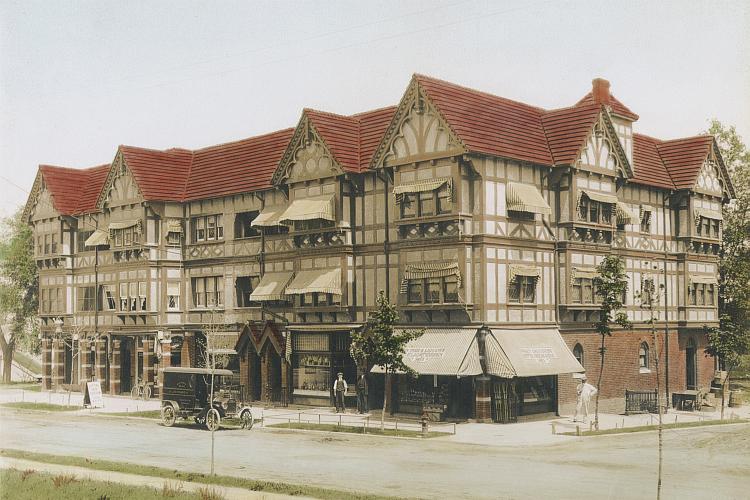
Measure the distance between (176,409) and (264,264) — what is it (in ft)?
44.1

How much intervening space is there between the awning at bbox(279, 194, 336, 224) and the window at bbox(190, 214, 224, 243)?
28.0 feet

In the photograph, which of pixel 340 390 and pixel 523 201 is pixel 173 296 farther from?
pixel 523 201

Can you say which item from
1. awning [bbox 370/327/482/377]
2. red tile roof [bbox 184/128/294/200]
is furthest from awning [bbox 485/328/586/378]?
red tile roof [bbox 184/128/294/200]

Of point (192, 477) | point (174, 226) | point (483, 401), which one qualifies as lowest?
point (192, 477)

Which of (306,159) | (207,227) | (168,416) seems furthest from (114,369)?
(306,159)

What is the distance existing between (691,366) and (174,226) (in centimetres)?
3146

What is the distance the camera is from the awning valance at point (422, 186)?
139 feet

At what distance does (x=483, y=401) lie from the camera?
41438 millimetres

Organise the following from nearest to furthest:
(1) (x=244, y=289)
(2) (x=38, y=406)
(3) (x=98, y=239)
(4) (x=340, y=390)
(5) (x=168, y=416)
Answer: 1. (5) (x=168, y=416)
2. (4) (x=340, y=390)
3. (2) (x=38, y=406)
4. (1) (x=244, y=289)
5. (3) (x=98, y=239)

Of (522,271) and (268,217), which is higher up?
(268,217)

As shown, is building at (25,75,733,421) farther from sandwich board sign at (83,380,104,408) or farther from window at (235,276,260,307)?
sandwich board sign at (83,380,104,408)

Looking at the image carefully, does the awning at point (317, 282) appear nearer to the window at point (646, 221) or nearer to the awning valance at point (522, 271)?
the awning valance at point (522, 271)

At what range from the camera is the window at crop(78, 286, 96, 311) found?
62.3 meters

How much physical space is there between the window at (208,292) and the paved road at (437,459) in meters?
15.0
